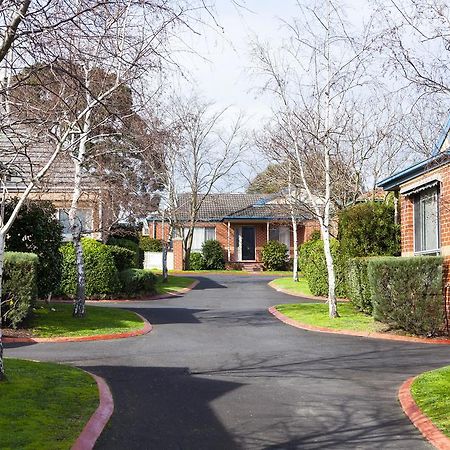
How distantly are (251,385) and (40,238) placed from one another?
10.8 meters

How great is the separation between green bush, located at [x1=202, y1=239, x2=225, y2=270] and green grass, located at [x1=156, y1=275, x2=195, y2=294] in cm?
915

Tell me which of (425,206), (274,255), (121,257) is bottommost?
(121,257)

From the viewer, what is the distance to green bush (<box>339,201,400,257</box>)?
22516 mm

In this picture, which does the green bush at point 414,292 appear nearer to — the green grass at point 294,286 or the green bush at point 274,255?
the green grass at point 294,286

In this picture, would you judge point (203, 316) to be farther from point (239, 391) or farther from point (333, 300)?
point (239, 391)

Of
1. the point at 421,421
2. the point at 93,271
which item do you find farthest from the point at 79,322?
the point at 421,421

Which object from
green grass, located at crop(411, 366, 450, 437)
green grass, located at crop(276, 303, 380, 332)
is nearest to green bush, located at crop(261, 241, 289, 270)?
green grass, located at crop(276, 303, 380, 332)

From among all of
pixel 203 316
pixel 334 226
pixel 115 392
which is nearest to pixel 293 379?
pixel 115 392

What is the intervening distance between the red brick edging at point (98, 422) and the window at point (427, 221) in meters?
10.1

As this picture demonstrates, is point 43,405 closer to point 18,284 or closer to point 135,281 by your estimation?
point 18,284

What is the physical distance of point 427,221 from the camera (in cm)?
1828

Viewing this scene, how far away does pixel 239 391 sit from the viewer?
33.0 ft

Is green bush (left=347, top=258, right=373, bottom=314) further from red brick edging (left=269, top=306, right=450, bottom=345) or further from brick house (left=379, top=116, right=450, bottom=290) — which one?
red brick edging (left=269, top=306, right=450, bottom=345)

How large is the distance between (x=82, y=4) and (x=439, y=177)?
1193 centimetres
